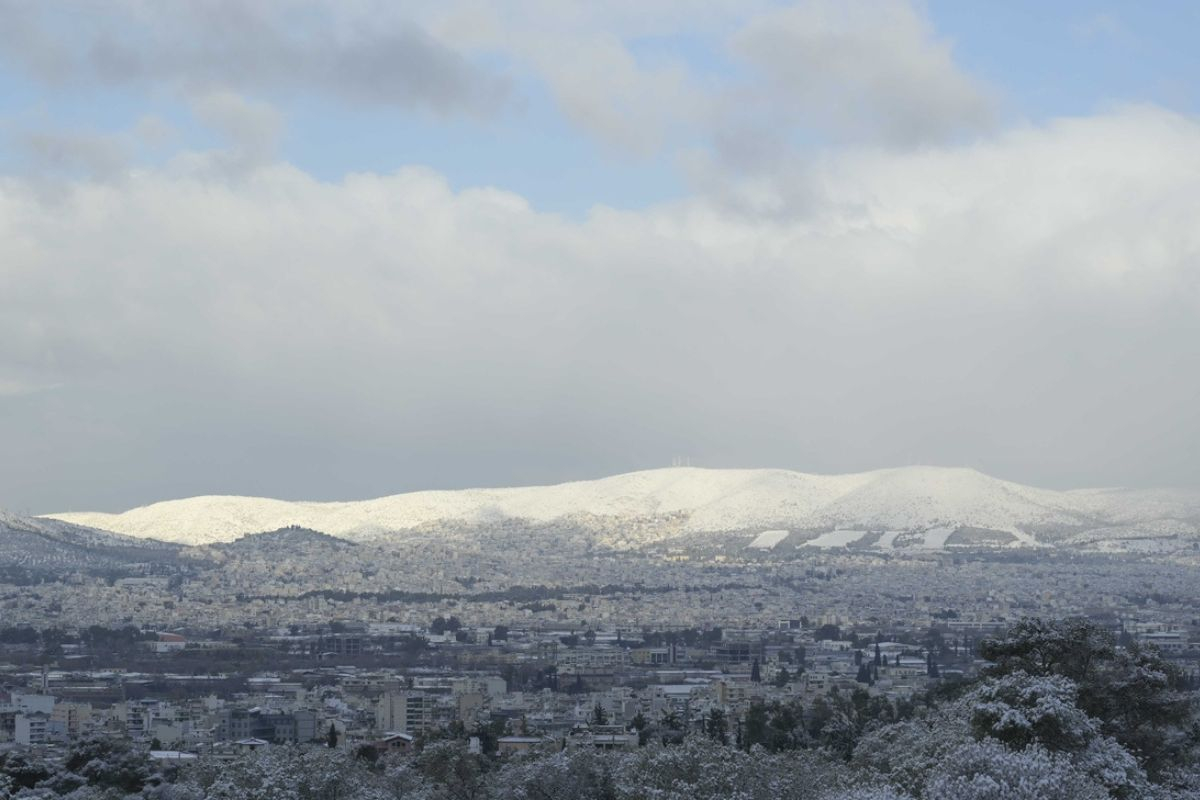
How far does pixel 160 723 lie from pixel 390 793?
41.7 m

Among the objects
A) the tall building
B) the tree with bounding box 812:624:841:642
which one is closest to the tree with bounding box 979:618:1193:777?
the tall building

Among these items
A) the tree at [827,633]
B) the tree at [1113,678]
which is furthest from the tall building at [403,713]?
the tree at [827,633]

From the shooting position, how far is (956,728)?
42062 millimetres

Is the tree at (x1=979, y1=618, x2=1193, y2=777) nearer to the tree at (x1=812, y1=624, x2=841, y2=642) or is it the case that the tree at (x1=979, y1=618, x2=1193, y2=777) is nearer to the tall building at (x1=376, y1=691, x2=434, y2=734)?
the tall building at (x1=376, y1=691, x2=434, y2=734)

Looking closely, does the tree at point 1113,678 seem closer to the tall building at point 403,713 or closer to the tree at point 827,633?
the tall building at point 403,713

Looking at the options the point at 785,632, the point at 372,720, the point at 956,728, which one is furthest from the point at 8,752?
the point at 785,632

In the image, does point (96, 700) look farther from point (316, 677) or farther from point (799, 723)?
point (799, 723)

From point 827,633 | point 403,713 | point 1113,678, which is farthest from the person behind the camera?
point 827,633

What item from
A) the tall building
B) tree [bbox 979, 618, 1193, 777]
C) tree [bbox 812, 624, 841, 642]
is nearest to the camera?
tree [bbox 979, 618, 1193, 777]

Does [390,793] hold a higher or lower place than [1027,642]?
lower

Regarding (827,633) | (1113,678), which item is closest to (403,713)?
(1113,678)

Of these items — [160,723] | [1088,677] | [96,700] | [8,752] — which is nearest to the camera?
[1088,677]

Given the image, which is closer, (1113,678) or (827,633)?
(1113,678)

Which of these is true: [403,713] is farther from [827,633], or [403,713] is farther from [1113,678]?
[827,633]
